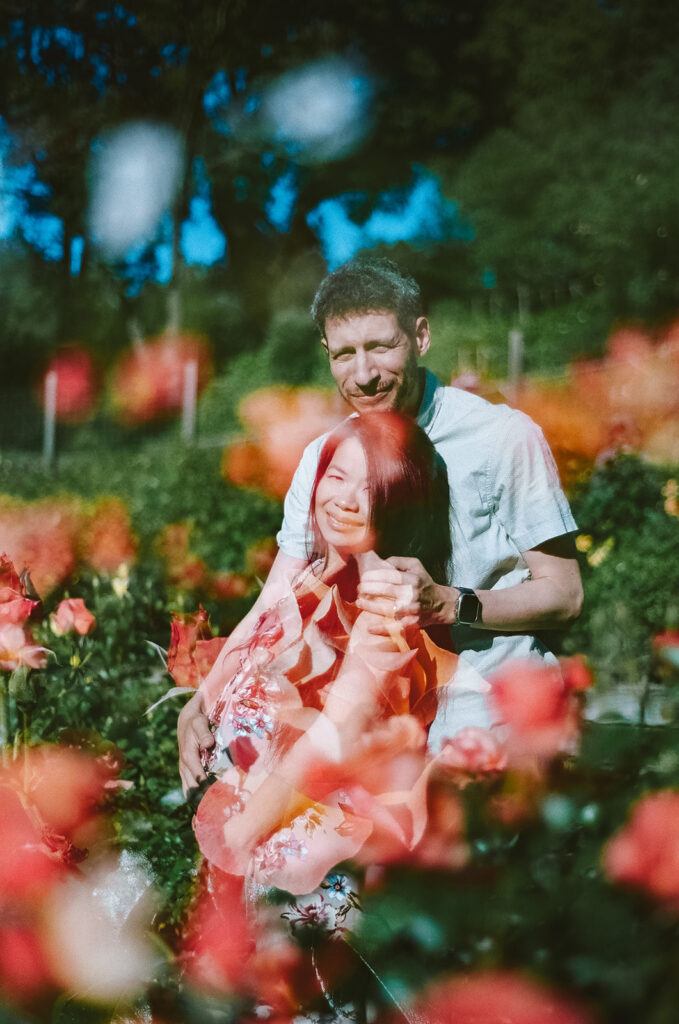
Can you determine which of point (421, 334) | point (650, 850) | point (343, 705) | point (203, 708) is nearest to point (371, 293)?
point (421, 334)

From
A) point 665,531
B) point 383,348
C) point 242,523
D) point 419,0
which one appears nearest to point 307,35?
point 419,0

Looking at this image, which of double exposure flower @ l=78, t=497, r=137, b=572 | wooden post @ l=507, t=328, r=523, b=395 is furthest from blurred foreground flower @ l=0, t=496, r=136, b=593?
wooden post @ l=507, t=328, r=523, b=395

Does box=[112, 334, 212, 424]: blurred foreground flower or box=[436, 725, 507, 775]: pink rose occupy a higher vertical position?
box=[112, 334, 212, 424]: blurred foreground flower

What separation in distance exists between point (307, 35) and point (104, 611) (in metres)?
1.39

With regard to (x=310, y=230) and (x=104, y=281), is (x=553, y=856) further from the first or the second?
(x=104, y=281)

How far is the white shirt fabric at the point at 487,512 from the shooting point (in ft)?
4.24

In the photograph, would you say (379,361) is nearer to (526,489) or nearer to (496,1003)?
(526,489)

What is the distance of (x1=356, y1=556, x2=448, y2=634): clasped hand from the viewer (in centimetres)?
121

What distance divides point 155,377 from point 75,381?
19cm

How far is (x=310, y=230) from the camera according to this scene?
5.81ft

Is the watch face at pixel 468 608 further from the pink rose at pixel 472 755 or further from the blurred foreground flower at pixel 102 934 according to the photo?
the blurred foreground flower at pixel 102 934

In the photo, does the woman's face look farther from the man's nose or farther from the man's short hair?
the man's short hair

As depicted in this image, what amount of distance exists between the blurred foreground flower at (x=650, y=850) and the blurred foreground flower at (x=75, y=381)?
4.77 ft

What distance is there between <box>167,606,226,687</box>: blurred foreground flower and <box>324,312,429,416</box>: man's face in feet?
1.76
